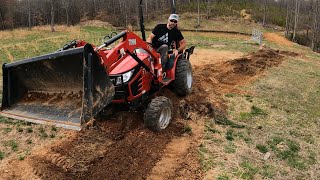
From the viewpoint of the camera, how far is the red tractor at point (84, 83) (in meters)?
5.44

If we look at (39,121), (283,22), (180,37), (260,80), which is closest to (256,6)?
(283,22)

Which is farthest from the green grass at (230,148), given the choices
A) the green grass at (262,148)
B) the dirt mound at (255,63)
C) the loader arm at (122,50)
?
the dirt mound at (255,63)

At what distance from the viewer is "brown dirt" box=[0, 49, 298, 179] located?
19.5 feet

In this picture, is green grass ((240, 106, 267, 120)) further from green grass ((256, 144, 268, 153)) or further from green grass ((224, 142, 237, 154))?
green grass ((224, 142, 237, 154))

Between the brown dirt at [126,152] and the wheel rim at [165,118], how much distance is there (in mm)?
152

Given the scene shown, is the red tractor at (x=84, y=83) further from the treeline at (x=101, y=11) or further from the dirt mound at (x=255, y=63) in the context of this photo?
the treeline at (x=101, y=11)

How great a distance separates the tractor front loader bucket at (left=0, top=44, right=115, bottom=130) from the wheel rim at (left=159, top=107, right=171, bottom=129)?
2.06m

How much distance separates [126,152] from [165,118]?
56.5 inches

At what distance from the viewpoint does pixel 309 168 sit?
7.20 m

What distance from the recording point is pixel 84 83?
532 cm

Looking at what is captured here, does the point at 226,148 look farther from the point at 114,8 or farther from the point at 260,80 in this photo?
the point at 114,8

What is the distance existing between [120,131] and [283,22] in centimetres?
5819

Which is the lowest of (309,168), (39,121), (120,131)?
(309,168)

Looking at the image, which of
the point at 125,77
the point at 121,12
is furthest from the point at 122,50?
the point at 121,12
